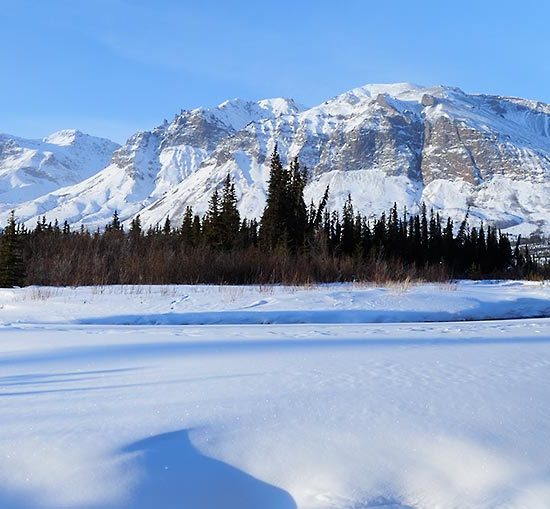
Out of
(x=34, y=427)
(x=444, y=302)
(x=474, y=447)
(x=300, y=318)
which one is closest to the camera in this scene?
(x=474, y=447)

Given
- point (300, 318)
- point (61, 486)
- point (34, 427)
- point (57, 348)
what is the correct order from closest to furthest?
point (61, 486), point (34, 427), point (57, 348), point (300, 318)

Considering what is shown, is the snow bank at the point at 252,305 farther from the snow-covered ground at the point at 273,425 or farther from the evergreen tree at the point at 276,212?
the evergreen tree at the point at 276,212

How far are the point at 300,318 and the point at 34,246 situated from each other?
15.2 metres

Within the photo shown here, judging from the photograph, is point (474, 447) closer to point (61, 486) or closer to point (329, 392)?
point (329, 392)

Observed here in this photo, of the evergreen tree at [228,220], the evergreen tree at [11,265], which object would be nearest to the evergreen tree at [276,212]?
the evergreen tree at [228,220]

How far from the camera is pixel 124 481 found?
6.81ft

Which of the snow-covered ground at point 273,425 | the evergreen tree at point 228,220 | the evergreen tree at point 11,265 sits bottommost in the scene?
the snow-covered ground at point 273,425

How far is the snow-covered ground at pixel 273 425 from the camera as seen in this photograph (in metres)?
2.05

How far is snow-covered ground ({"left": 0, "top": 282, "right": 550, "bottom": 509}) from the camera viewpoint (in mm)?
2049

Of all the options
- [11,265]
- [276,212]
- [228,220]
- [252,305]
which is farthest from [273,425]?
[228,220]

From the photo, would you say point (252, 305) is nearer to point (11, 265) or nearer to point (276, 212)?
point (11, 265)

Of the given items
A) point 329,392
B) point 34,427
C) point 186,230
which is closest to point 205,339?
point 329,392

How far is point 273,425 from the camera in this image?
2586 millimetres

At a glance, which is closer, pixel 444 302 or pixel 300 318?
pixel 300 318
